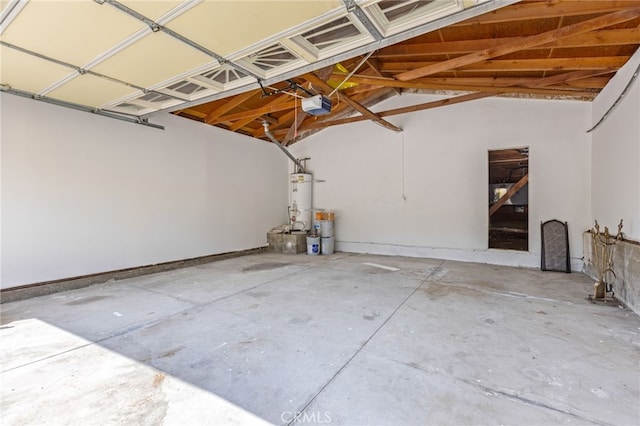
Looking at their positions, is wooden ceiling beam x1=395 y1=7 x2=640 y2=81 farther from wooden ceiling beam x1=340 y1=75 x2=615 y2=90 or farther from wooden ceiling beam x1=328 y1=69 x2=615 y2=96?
wooden ceiling beam x1=340 y1=75 x2=615 y2=90

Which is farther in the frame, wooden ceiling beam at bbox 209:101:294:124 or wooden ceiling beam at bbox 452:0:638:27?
wooden ceiling beam at bbox 209:101:294:124

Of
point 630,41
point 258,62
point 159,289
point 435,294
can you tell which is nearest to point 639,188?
point 630,41

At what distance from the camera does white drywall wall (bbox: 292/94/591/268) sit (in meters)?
5.15

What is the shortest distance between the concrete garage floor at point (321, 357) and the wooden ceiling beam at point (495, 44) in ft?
9.88

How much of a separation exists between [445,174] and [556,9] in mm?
3640

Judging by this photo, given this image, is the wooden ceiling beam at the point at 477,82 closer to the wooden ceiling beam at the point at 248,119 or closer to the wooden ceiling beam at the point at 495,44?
the wooden ceiling beam at the point at 495,44

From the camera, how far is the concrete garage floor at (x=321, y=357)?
5.24 ft

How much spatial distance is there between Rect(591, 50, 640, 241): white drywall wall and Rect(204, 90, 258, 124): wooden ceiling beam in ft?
17.6

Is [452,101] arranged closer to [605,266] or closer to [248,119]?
[605,266]

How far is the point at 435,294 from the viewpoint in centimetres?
375

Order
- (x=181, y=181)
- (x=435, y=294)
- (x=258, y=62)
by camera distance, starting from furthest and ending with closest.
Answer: (x=181, y=181) < (x=435, y=294) < (x=258, y=62)

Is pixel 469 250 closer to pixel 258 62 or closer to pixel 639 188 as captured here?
pixel 639 188

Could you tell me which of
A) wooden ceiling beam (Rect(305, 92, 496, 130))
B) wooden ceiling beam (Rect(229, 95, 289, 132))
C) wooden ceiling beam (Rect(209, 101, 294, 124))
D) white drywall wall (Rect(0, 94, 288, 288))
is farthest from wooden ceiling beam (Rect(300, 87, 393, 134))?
white drywall wall (Rect(0, 94, 288, 288))

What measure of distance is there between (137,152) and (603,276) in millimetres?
7198
